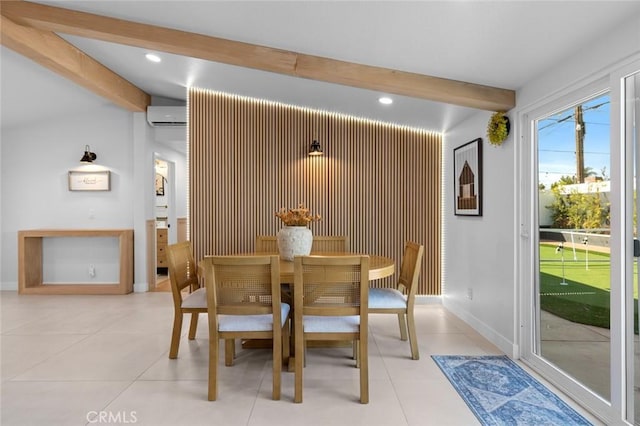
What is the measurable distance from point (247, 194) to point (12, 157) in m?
3.85

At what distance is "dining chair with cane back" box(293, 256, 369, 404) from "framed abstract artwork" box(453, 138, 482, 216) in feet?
6.54

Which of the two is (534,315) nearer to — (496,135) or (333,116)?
(496,135)

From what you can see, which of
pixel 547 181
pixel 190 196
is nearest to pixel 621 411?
pixel 547 181

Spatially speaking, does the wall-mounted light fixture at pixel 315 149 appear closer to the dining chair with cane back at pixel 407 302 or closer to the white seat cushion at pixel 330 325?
the dining chair with cane back at pixel 407 302

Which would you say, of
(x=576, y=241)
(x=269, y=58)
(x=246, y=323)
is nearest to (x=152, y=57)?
(x=269, y=58)

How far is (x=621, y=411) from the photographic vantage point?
6.89 ft

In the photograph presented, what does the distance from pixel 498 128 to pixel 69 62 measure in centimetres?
428

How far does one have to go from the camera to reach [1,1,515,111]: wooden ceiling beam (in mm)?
3201

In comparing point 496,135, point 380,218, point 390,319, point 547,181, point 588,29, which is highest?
point 588,29

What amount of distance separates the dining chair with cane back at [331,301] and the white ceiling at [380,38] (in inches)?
60.4

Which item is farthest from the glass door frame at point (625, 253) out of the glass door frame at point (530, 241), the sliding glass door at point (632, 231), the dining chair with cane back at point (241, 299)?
the dining chair with cane back at point (241, 299)

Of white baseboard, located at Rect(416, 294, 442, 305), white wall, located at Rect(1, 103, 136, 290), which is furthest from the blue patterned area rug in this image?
white wall, located at Rect(1, 103, 136, 290)

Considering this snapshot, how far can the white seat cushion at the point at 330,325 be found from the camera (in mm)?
2512

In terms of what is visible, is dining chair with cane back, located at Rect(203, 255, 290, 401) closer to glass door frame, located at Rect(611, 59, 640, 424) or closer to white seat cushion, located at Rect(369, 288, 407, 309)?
white seat cushion, located at Rect(369, 288, 407, 309)
